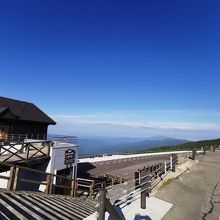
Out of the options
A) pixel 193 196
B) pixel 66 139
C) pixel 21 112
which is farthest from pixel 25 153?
pixel 21 112

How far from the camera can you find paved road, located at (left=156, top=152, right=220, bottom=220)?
422 inches

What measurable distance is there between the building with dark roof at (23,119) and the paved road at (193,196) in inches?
925

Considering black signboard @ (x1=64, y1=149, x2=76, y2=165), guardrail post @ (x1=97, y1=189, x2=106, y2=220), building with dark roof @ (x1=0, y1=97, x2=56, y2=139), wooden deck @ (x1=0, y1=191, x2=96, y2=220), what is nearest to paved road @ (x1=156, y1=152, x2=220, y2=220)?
wooden deck @ (x1=0, y1=191, x2=96, y2=220)

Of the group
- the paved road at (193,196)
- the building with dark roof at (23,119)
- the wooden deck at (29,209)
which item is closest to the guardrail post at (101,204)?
the wooden deck at (29,209)

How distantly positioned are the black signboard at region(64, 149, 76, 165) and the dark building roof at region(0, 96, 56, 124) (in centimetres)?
1049

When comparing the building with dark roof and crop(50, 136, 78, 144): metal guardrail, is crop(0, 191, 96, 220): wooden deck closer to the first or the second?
crop(50, 136, 78, 144): metal guardrail

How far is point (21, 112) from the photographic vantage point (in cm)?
3922

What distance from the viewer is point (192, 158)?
27.9m

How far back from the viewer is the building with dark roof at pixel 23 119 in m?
35.1

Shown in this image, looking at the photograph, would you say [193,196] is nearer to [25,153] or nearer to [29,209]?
[29,209]

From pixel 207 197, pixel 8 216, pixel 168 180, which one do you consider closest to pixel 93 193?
pixel 168 180

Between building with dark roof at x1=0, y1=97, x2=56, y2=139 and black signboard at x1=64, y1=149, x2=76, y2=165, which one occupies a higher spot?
building with dark roof at x1=0, y1=97, x2=56, y2=139

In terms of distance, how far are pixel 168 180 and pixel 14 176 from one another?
828 cm

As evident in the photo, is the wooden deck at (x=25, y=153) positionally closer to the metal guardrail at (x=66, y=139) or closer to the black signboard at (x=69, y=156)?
the black signboard at (x=69, y=156)
